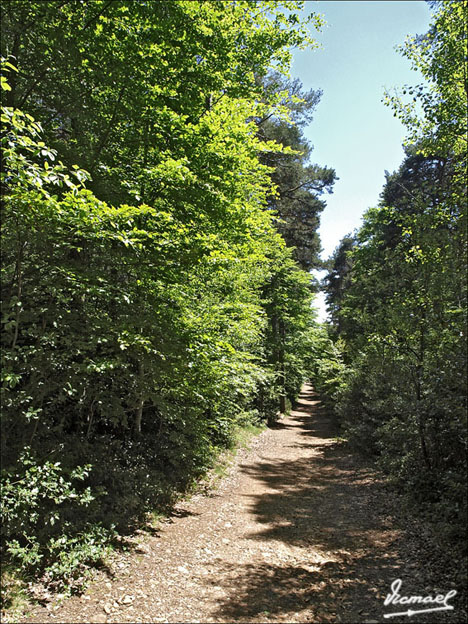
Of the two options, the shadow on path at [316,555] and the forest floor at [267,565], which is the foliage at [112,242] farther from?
the shadow on path at [316,555]

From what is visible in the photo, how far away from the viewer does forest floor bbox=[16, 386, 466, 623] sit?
3961 mm

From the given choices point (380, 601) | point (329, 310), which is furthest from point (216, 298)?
point (329, 310)

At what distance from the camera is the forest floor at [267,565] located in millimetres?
3961

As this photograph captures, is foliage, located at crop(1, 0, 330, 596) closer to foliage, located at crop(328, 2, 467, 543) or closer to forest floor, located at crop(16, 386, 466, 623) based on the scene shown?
forest floor, located at crop(16, 386, 466, 623)

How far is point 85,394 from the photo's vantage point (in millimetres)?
5793

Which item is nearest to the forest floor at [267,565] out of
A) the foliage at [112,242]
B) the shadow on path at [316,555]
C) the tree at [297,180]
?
the shadow on path at [316,555]

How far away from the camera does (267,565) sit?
5.13m
